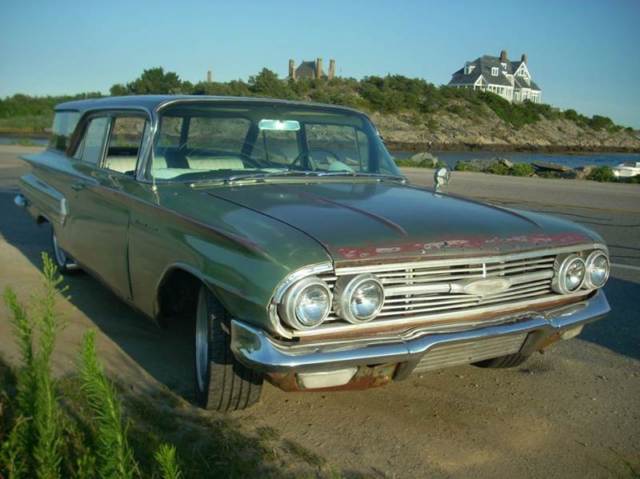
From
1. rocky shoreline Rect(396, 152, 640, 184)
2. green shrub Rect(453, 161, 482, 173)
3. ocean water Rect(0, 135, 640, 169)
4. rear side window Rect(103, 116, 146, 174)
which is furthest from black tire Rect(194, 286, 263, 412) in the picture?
ocean water Rect(0, 135, 640, 169)

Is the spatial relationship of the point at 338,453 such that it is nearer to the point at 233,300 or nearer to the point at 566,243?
the point at 233,300

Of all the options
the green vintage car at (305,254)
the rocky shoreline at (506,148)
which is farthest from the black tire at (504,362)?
the rocky shoreline at (506,148)

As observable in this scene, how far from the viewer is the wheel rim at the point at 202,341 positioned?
3.41 meters

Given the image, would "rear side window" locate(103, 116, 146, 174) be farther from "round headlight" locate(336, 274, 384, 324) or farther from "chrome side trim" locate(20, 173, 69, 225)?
"round headlight" locate(336, 274, 384, 324)

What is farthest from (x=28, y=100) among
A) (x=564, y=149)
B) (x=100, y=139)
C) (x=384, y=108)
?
(x=100, y=139)

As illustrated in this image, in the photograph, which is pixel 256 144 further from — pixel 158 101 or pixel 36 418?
pixel 36 418

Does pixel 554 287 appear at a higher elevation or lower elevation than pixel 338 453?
higher

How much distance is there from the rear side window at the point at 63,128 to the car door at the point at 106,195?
36 centimetres

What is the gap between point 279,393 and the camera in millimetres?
3842

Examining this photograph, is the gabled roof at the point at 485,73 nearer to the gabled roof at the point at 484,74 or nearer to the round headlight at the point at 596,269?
the gabled roof at the point at 484,74

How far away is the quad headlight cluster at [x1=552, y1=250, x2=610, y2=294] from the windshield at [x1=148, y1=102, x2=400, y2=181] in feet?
5.25

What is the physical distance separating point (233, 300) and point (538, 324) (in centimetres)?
149

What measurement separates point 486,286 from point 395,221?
1.72 ft

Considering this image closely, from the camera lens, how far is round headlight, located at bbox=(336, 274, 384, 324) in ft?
→ 9.64
